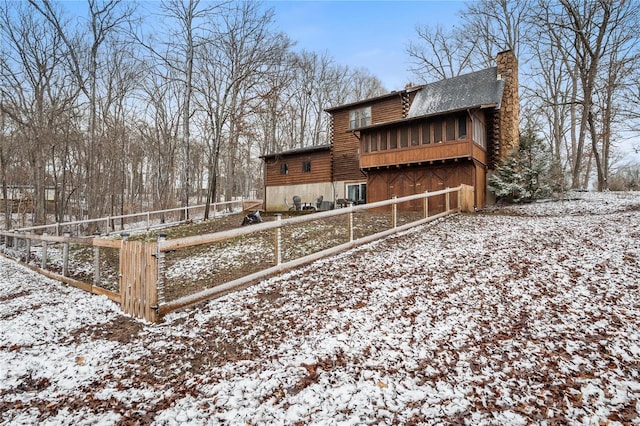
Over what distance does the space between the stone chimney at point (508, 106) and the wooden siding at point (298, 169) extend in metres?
10.1

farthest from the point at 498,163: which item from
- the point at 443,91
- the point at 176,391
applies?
the point at 176,391

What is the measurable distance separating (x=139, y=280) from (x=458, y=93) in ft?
62.5

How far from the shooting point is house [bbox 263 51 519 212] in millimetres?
14906

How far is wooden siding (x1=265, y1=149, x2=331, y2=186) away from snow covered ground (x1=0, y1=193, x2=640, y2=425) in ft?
50.2

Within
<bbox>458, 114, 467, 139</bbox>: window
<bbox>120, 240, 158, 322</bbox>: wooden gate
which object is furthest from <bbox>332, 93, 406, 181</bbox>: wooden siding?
<bbox>120, 240, 158, 322</bbox>: wooden gate

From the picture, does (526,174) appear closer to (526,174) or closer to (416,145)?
(526,174)

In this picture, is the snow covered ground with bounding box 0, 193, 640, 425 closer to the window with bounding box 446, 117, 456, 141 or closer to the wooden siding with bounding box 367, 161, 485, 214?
the wooden siding with bounding box 367, 161, 485, 214

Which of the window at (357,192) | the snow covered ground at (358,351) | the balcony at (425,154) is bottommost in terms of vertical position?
the snow covered ground at (358,351)

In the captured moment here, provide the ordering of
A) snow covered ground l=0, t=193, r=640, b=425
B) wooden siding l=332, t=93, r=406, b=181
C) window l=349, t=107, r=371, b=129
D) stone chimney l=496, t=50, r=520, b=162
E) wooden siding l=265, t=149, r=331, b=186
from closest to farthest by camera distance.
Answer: snow covered ground l=0, t=193, r=640, b=425 < stone chimney l=496, t=50, r=520, b=162 < wooden siding l=332, t=93, r=406, b=181 < window l=349, t=107, r=371, b=129 < wooden siding l=265, t=149, r=331, b=186

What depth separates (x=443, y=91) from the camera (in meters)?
19.2

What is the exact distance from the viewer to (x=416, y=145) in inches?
619

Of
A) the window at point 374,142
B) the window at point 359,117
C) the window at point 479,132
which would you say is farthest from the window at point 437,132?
the window at point 359,117

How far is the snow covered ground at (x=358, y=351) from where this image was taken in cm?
290

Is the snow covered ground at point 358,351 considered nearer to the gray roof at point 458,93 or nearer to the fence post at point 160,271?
the fence post at point 160,271
